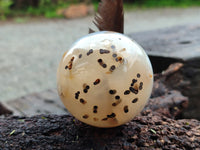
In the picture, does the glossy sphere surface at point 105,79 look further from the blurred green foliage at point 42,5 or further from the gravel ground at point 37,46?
the blurred green foliage at point 42,5

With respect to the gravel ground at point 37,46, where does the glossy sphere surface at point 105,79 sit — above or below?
above

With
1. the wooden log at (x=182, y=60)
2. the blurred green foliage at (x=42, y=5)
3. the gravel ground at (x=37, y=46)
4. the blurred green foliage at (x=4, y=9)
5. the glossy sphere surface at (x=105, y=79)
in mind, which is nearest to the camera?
the glossy sphere surface at (x=105, y=79)

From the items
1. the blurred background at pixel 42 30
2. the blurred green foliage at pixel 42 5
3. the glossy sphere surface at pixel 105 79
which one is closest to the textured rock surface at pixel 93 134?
the glossy sphere surface at pixel 105 79

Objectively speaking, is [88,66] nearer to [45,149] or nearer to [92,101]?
[92,101]

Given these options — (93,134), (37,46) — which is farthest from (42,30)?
(93,134)

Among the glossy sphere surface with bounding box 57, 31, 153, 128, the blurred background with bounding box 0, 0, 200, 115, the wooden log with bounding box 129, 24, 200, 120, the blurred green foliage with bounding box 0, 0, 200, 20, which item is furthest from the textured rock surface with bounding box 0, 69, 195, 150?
the blurred green foliage with bounding box 0, 0, 200, 20

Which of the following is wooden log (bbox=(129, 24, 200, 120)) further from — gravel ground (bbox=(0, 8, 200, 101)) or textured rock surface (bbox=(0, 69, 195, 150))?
gravel ground (bbox=(0, 8, 200, 101))

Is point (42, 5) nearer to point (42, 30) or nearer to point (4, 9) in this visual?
point (4, 9)
